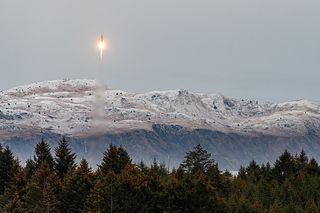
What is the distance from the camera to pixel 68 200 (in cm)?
7912

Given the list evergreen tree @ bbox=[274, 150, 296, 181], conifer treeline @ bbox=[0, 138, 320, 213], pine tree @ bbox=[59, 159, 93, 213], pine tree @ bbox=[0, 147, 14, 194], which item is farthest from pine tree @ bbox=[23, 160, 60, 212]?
evergreen tree @ bbox=[274, 150, 296, 181]

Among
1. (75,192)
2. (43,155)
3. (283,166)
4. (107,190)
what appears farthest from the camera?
(283,166)

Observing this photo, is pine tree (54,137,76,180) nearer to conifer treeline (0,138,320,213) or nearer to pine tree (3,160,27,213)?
conifer treeline (0,138,320,213)

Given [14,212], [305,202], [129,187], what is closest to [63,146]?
[14,212]

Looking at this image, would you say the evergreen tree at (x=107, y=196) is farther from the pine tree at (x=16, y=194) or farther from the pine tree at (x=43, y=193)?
the pine tree at (x=16, y=194)

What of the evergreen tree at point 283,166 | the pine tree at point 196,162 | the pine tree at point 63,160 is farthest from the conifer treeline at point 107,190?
the evergreen tree at point 283,166

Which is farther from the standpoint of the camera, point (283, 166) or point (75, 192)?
point (283, 166)

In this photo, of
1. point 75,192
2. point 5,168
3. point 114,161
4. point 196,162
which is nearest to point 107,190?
point 75,192

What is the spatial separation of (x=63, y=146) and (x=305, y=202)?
141 feet

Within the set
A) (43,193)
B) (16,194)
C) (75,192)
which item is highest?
(43,193)

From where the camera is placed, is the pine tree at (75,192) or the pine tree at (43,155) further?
the pine tree at (43,155)

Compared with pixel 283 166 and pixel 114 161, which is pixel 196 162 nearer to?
pixel 114 161

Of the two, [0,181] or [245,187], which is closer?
[0,181]

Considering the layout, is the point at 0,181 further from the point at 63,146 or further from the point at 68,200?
the point at 68,200
